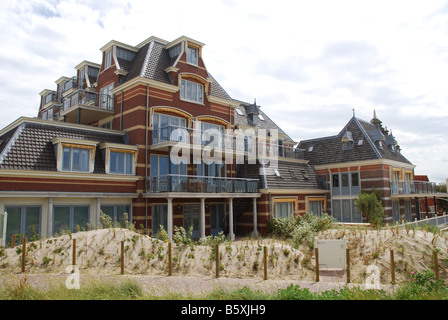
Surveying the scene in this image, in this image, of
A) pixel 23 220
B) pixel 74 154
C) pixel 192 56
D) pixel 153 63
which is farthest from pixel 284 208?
pixel 23 220

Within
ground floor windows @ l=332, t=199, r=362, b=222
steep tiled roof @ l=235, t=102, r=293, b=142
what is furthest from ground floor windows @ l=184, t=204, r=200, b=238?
ground floor windows @ l=332, t=199, r=362, b=222

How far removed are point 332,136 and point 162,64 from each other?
17991mm

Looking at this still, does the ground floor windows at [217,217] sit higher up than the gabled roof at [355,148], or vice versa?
the gabled roof at [355,148]

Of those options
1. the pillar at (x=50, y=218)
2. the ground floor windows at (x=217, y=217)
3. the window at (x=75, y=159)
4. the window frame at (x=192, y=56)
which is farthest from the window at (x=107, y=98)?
the ground floor windows at (x=217, y=217)

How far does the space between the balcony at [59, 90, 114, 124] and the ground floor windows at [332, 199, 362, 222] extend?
19.8 meters

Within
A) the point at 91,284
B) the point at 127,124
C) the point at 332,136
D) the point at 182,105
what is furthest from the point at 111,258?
the point at 332,136

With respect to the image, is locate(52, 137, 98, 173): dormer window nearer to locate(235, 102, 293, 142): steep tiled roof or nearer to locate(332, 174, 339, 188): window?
locate(235, 102, 293, 142): steep tiled roof

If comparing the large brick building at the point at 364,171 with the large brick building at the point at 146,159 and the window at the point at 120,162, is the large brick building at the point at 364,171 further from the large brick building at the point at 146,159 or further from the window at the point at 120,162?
the window at the point at 120,162

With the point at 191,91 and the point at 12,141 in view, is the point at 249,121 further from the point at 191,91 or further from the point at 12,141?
the point at 12,141

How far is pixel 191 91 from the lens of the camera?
2405 cm

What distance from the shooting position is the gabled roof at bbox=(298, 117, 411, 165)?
29.7m

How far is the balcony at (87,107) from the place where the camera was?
73.7ft

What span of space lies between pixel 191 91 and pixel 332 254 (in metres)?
14.6

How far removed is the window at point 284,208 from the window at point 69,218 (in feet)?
41.1
